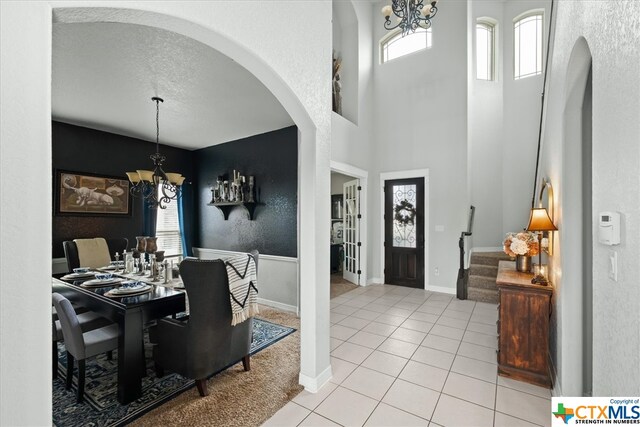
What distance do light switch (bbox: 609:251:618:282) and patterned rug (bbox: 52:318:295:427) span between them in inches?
115

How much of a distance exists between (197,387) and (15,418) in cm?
164

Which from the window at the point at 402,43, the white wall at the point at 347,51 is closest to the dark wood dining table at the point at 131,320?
the white wall at the point at 347,51

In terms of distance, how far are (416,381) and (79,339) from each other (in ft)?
9.19

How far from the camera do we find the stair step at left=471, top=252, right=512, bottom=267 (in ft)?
17.1

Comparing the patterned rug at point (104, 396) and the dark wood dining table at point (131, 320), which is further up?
the dark wood dining table at point (131, 320)

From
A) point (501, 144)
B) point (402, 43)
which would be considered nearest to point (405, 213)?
point (501, 144)

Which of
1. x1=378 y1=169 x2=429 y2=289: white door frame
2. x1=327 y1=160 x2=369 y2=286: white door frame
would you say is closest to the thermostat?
x1=378 y1=169 x2=429 y2=289: white door frame

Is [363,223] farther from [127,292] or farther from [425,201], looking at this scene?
[127,292]

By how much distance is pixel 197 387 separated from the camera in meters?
2.29

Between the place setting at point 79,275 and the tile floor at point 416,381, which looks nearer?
the tile floor at point 416,381

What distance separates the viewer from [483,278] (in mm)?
4902

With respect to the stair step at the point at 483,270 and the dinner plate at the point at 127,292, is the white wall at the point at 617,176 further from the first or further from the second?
the stair step at the point at 483,270

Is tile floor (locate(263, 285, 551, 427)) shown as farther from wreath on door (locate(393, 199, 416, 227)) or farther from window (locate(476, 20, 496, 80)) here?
window (locate(476, 20, 496, 80))

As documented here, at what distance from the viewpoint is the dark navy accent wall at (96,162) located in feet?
14.4
